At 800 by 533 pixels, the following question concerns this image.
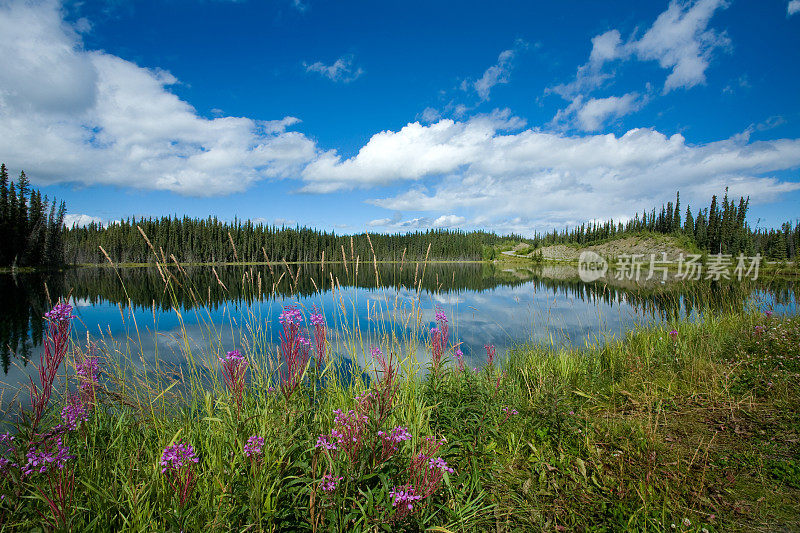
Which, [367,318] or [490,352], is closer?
[490,352]

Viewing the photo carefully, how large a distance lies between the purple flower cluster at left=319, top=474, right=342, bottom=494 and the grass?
5 centimetres

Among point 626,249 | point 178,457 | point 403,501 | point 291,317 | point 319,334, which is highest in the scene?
point 626,249

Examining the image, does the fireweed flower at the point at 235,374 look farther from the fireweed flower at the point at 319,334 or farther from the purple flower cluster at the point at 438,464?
the purple flower cluster at the point at 438,464

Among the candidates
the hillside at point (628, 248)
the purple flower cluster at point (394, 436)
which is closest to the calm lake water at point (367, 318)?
the purple flower cluster at point (394, 436)

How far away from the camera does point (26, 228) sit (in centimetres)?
5047

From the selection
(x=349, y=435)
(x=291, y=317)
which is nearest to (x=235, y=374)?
(x=291, y=317)

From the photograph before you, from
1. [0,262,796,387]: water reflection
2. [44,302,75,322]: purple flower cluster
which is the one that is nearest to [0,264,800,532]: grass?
[44,302,75,322]: purple flower cluster

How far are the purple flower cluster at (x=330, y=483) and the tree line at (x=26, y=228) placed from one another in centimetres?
7165

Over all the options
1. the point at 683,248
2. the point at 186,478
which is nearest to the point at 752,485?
the point at 186,478

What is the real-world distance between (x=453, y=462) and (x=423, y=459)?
1.46 metres

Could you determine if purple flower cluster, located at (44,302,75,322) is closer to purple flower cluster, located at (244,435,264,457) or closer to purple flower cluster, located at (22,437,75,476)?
purple flower cluster, located at (22,437,75,476)

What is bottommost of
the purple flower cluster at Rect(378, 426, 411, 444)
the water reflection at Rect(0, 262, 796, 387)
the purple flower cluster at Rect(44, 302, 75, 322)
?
the water reflection at Rect(0, 262, 796, 387)

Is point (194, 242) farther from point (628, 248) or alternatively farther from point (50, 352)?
point (628, 248)

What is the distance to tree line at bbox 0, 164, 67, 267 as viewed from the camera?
154 feet
